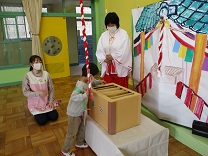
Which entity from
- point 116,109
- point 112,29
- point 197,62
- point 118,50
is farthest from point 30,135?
point 197,62

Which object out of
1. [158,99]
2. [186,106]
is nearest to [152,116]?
[158,99]

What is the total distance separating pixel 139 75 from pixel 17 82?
10.1 feet

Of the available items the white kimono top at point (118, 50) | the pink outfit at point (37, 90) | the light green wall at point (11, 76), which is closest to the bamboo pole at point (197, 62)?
the white kimono top at point (118, 50)

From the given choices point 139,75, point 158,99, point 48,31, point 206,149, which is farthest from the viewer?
point 48,31

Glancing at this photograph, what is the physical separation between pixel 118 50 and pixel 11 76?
3.09m

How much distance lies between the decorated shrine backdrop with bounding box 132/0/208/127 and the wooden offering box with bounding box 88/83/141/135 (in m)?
0.66

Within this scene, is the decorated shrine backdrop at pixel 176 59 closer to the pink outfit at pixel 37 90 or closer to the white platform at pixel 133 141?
the white platform at pixel 133 141

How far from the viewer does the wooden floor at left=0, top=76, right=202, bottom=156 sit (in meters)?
1.64

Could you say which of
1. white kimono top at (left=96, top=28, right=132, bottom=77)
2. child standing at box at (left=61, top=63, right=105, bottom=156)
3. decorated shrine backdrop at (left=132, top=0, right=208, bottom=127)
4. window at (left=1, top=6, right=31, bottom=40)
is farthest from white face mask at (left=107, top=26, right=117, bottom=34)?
window at (left=1, top=6, right=31, bottom=40)

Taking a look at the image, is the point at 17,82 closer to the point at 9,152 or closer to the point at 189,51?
the point at 9,152

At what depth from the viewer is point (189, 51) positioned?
163cm

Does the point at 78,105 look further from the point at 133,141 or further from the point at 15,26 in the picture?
the point at 15,26

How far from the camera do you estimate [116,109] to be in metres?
1.21

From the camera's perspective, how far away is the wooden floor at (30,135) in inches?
64.7
